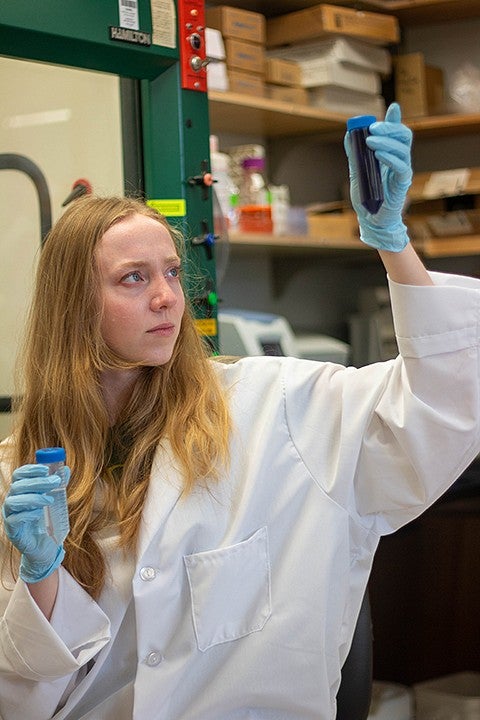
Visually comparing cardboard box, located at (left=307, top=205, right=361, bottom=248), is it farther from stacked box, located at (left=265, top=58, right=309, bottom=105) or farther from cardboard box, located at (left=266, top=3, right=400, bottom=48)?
cardboard box, located at (left=266, top=3, right=400, bottom=48)

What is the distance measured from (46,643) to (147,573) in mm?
165

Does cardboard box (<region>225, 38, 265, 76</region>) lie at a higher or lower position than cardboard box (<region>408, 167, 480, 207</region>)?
higher

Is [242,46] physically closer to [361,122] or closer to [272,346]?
[272,346]

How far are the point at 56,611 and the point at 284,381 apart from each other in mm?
475

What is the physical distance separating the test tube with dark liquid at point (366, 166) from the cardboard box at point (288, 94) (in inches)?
82.5

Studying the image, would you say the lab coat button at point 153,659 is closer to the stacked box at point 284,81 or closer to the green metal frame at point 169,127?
the green metal frame at point 169,127

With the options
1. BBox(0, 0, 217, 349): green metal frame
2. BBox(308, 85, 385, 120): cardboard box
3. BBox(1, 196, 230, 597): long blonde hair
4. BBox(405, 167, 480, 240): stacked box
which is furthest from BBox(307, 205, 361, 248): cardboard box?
BBox(1, 196, 230, 597): long blonde hair

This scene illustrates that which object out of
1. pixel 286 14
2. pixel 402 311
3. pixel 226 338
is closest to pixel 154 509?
pixel 402 311

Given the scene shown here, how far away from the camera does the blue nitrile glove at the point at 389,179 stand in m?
1.32

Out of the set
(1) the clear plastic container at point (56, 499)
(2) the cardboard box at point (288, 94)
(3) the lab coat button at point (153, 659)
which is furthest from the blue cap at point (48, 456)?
(2) the cardboard box at point (288, 94)

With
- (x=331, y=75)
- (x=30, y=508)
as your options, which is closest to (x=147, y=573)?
(x=30, y=508)

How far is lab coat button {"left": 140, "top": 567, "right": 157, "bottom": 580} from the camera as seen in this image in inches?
58.3

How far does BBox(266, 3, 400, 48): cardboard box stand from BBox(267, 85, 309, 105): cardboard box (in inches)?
7.3

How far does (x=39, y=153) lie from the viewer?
2.10m
